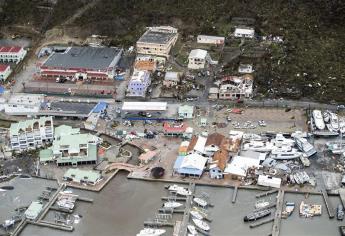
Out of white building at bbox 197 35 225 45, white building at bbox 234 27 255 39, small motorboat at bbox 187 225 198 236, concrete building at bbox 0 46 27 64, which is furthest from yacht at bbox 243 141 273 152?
concrete building at bbox 0 46 27 64

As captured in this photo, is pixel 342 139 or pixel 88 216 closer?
pixel 88 216

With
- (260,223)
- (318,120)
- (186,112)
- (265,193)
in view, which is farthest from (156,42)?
(260,223)

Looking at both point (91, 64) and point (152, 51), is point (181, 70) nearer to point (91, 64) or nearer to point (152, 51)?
point (152, 51)

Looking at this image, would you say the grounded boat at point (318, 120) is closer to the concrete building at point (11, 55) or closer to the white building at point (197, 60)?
the white building at point (197, 60)

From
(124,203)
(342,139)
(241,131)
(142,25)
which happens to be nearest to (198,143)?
(241,131)

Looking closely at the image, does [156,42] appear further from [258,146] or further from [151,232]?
[151,232]

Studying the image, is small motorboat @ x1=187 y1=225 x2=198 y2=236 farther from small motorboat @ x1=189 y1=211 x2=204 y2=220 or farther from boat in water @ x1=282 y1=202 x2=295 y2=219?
boat in water @ x1=282 y1=202 x2=295 y2=219
